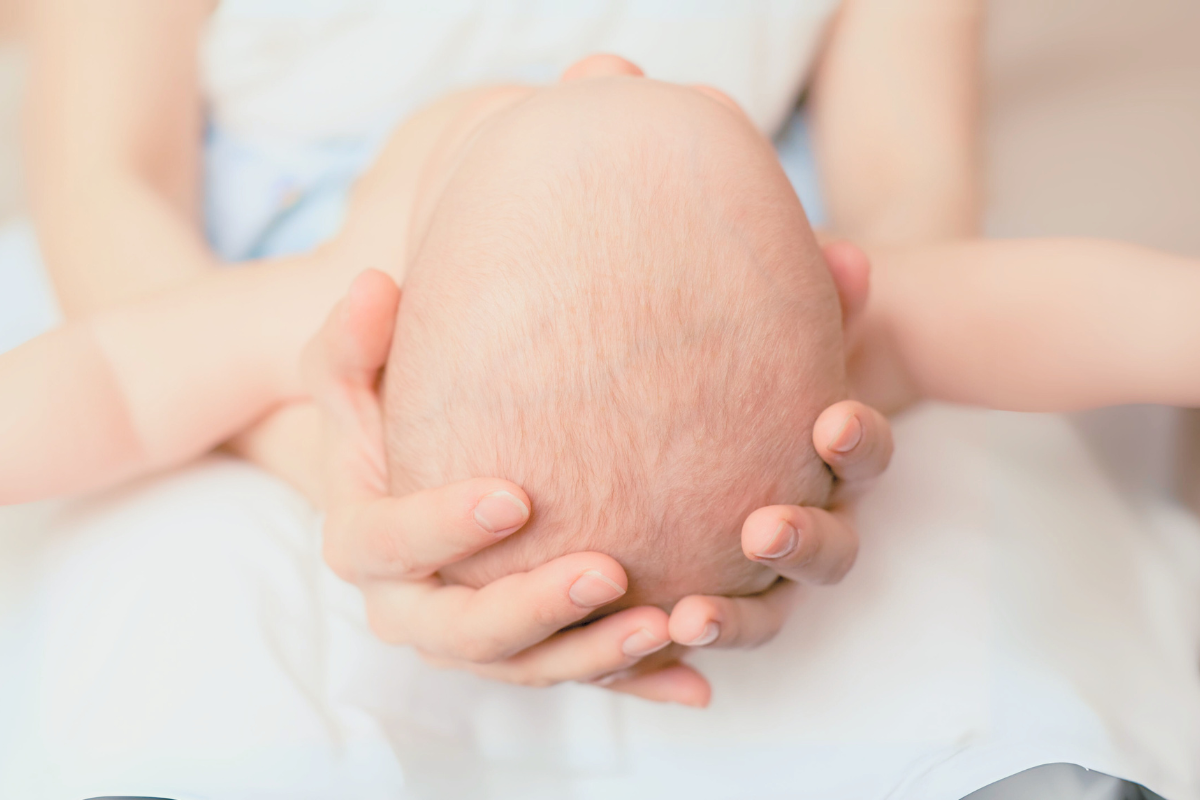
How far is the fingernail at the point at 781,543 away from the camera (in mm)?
512

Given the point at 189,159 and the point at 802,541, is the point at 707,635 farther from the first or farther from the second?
the point at 189,159

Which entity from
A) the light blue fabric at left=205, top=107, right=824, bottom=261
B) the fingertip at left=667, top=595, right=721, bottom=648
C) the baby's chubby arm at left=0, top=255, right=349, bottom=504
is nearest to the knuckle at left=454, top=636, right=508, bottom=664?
the fingertip at left=667, top=595, right=721, bottom=648

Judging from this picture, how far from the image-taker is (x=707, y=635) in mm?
534

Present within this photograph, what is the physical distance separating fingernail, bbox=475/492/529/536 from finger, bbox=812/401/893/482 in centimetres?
18

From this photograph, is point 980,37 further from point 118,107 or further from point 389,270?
point 118,107

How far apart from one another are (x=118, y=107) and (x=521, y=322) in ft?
2.51

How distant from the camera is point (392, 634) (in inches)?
26.0

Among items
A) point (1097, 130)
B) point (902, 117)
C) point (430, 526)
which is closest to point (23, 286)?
point (430, 526)

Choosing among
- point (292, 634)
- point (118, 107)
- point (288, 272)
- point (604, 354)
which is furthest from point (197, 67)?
point (604, 354)

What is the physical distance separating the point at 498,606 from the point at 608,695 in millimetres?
237

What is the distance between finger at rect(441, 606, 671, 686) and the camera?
1.82 ft

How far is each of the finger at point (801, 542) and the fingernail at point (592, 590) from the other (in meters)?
0.08

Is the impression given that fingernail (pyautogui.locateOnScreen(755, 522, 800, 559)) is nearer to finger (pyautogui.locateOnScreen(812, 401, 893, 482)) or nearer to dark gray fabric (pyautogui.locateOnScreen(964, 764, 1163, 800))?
finger (pyautogui.locateOnScreen(812, 401, 893, 482))

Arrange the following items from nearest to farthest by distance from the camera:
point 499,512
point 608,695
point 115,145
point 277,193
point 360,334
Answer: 1. point 499,512
2. point 360,334
3. point 608,695
4. point 115,145
5. point 277,193
